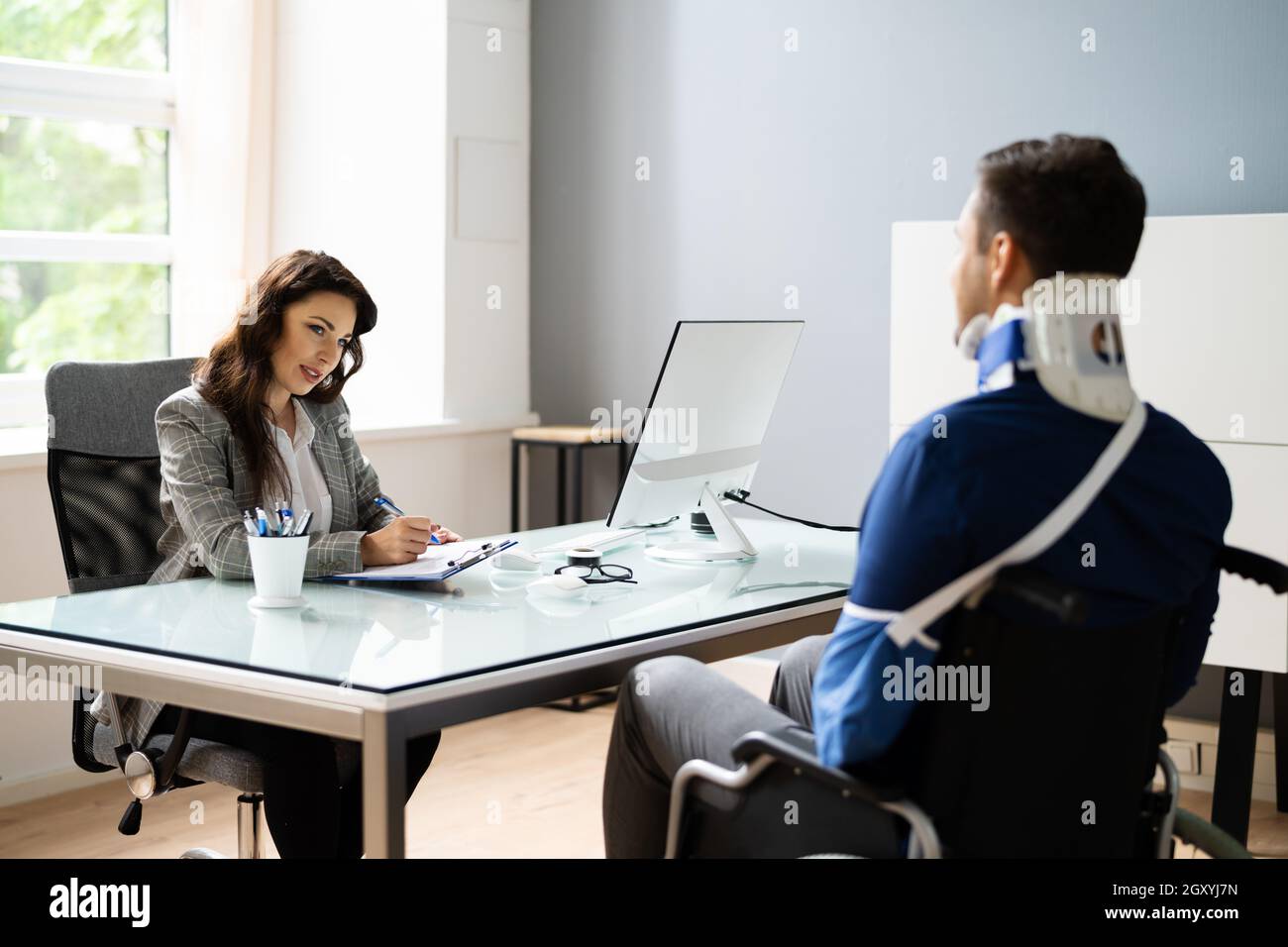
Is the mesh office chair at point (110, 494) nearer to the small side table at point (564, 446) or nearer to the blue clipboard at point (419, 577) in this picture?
the blue clipboard at point (419, 577)

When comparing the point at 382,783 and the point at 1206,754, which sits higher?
the point at 382,783

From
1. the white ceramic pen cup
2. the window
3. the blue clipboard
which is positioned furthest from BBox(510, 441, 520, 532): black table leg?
the white ceramic pen cup

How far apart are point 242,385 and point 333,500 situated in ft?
1.02

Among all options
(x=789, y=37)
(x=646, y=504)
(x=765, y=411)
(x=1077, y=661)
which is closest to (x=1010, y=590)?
(x=1077, y=661)

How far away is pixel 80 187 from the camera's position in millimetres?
4496

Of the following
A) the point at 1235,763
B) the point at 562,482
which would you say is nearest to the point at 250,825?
the point at 1235,763

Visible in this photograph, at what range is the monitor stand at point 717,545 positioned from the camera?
2742 mm

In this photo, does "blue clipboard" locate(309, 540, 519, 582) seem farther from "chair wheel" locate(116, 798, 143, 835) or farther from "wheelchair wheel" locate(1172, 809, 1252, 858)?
"wheelchair wheel" locate(1172, 809, 1252, 858)

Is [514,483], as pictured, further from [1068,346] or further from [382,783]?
[1068,346]

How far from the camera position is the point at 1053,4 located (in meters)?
4.13

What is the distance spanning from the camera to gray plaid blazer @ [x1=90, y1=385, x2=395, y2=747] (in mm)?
2443

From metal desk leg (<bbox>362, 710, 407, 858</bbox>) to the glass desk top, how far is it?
0.05m

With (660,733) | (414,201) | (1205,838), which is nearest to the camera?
(1205,838)

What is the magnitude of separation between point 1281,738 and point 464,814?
6.76ft
